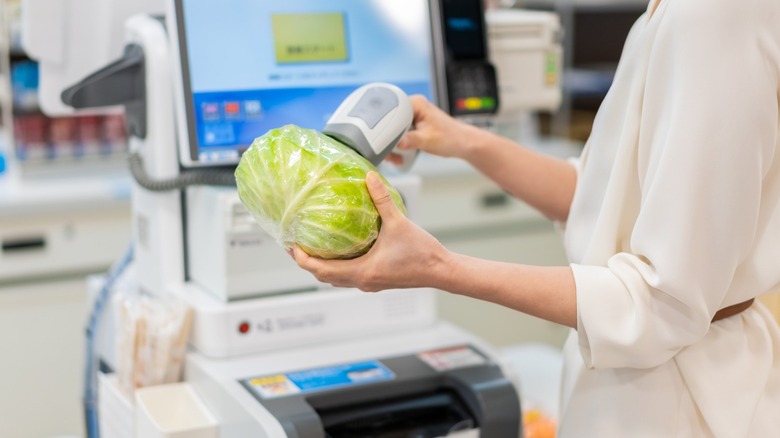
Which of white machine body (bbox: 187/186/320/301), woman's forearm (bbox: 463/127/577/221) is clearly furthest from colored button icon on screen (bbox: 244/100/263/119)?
woman's forearm (bbox: 463/127/577/221)

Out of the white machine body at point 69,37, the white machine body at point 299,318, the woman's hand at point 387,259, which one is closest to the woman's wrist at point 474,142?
the white machine body at point 299,318

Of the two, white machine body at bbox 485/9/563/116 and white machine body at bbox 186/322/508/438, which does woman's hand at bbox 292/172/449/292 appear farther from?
white machine body at bbox 485/9/563/116

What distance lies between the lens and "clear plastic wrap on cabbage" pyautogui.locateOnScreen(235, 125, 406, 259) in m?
1.08

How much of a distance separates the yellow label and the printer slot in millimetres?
603

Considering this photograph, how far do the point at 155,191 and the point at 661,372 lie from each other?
3.00 ft

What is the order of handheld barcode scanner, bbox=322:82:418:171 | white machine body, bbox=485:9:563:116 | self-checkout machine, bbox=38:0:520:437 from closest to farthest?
handheld barcode scanner, bbox=322:82:418:171 < self-checkout machine, bbox=38:0:520:437 < white machine body, bbox=485:9:563:116

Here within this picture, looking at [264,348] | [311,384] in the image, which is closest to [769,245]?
[311,384]

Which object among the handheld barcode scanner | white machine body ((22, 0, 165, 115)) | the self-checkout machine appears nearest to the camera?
the handheld barcode scanner

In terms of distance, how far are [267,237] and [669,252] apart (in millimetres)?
741

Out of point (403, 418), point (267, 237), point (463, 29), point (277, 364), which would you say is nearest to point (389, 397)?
point (403, 418)

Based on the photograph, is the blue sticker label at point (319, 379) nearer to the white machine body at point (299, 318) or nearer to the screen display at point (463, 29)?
the white machine body at point (299, 318)

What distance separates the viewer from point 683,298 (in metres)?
A: 1.08

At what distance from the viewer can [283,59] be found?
1.58 meters

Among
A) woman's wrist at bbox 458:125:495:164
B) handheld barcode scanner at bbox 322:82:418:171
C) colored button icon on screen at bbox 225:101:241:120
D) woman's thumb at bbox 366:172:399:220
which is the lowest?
woman's thumb at bbox 366:172:399:220
